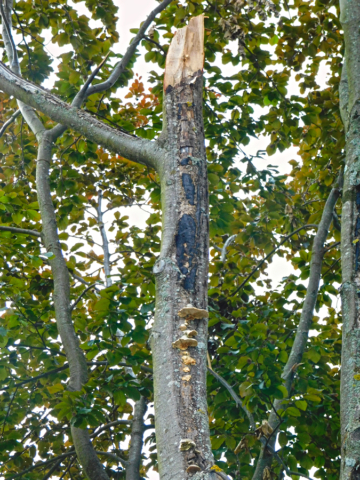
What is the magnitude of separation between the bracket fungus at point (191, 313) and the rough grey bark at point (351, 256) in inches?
31.1

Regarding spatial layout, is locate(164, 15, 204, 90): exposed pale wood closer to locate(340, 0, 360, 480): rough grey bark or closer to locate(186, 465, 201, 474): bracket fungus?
locate(340, 0, 360, 480): rough grey bark

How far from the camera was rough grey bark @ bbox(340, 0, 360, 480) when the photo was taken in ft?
6.09

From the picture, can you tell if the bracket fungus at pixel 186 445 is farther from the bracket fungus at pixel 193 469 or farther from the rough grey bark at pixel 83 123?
the rough grey bark at pixel 83 123

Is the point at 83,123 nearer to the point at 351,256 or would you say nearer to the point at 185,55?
the point at 185,55

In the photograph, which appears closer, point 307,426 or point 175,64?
point 175,64

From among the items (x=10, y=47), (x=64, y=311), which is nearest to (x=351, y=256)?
(x=64, y=311)

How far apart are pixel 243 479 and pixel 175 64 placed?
302 cm

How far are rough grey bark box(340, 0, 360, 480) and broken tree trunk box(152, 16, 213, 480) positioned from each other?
2.42 feet

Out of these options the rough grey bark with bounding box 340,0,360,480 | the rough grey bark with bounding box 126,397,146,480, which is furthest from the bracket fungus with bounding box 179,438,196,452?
the rough grey bark with bounding box 126,397,146,480

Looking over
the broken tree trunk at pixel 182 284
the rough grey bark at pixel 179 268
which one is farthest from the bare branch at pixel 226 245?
the broken tree trunk at pixel 182 284

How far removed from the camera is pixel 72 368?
119 inches

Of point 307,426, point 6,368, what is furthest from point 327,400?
point 6,368

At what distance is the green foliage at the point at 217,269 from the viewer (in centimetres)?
339

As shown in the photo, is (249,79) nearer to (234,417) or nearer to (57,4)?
(57,4)
